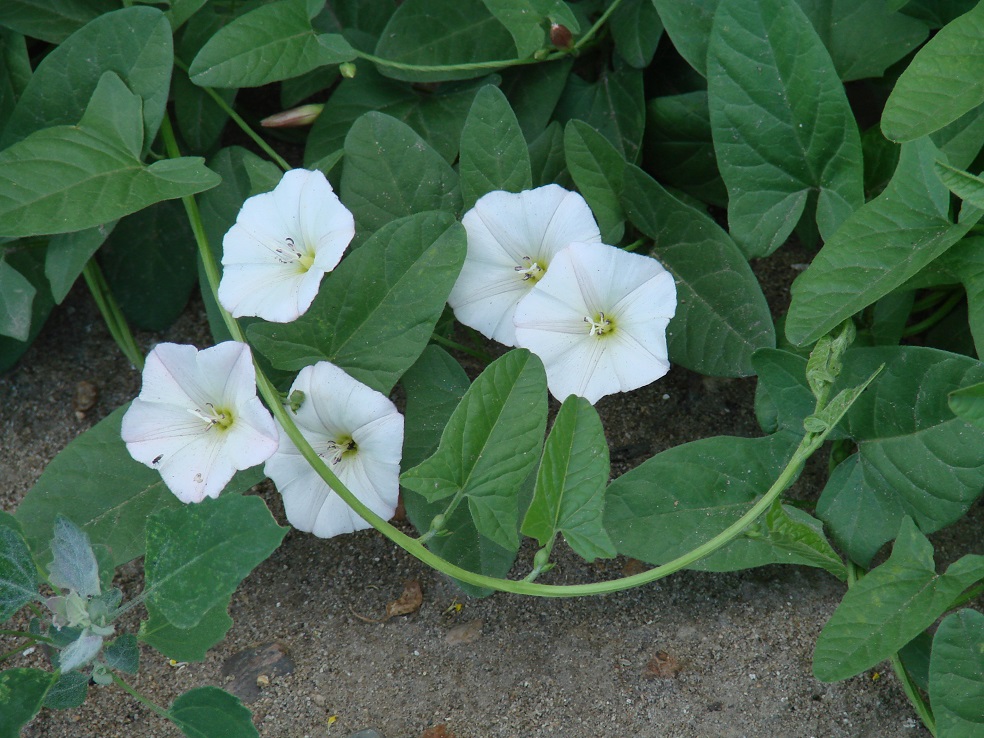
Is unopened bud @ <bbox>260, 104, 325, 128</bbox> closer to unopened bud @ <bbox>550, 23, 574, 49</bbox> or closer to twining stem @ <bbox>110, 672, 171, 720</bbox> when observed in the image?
unopened bud @ <bbox>550, 23, 574, 49</bbox>

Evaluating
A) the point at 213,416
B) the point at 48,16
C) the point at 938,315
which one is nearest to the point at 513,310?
the point at 213,416

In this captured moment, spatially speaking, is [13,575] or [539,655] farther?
[539,655]

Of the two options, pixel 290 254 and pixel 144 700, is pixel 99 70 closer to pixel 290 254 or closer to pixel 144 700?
pixel 290 254

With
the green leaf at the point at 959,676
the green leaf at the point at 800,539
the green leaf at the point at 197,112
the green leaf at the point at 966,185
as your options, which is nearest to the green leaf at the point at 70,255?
the green leaf at the point at 197,112

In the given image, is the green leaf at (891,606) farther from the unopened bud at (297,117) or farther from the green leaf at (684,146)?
the unopened bud at (297,117)

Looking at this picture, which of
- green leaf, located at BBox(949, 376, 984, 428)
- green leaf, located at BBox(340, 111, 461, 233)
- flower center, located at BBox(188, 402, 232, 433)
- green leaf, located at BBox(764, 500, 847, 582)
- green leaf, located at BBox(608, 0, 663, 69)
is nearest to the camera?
green leaf, located at BBox(949, 376, 984, 428)

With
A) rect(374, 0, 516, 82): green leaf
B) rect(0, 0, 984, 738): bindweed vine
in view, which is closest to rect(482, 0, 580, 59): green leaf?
rect(0, 0, 984, 738): bindweed vine

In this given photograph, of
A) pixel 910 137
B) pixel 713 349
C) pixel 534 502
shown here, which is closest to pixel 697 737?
pixel 534 502
